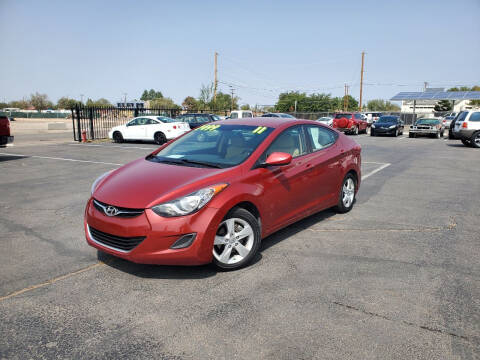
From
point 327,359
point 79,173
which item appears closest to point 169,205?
point 327,359

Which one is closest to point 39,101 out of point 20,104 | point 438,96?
point 20,104

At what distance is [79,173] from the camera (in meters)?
10.2

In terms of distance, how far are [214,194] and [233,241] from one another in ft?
1.73

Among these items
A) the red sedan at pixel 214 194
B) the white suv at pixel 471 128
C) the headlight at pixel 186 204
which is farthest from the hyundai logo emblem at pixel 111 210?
the white suv at pixel 471 128

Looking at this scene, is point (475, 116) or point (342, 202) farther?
point (475, 116)

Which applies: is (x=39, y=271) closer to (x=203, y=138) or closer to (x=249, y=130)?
(x=203, y=138)

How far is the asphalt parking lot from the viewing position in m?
2.73

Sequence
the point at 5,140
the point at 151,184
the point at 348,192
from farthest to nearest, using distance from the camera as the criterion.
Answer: the point at 5,140 < the point at 348,192 < the point at 151,184

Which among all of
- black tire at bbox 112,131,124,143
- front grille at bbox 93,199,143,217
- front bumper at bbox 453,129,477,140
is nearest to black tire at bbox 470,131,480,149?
front bumper at bbox 453,129,477,140

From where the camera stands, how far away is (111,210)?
12.1 feet

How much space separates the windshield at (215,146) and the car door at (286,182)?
0.24 meters

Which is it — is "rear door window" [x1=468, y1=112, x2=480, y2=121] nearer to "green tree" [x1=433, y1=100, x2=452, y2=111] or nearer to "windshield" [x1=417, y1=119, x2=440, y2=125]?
"windshield" [x1=417, y1=119, x2=440, y2=125]

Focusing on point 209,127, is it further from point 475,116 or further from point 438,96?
point 438,96

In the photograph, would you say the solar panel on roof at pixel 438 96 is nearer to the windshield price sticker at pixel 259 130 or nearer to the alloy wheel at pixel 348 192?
the alloy wheel at pixel 348 192
